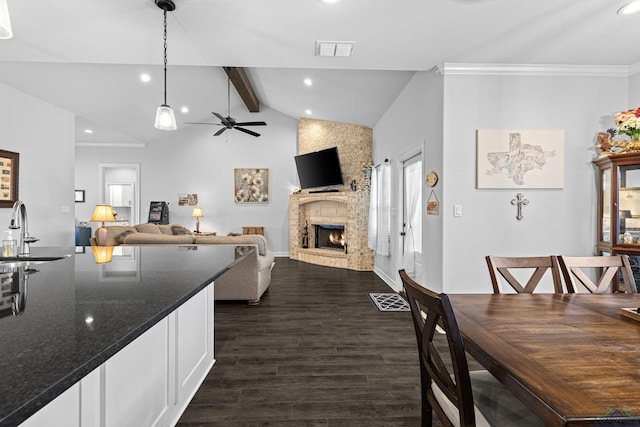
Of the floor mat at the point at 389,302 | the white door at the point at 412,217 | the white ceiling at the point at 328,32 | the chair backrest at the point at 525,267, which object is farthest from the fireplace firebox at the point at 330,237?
the chair backrest at the point at 525,267

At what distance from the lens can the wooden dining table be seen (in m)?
0.79

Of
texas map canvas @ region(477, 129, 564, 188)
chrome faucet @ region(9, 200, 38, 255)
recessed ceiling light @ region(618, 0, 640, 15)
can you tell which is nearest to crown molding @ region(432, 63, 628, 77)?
texas map canvas @ region(477, 129, 564, 188)

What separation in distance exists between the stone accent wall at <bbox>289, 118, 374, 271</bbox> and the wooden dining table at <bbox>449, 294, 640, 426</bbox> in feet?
15.4

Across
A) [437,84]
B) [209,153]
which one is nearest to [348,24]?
[437,84]

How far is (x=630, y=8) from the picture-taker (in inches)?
90.3

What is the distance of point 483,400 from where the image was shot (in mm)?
1255

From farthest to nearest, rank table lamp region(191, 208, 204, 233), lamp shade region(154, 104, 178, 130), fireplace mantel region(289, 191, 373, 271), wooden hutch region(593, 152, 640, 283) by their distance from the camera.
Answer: table lamp region(191, 208, 204, 233) → fireplace mantel region(289, 191, 373, 271) → wooden hutch region(593, 152, 640, 283) → lamp shade region(154, 104, 178, 130)

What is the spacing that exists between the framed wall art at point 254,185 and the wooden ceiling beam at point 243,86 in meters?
1.54

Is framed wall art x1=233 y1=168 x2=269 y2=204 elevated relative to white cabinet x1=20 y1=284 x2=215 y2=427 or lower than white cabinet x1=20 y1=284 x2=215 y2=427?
elevated

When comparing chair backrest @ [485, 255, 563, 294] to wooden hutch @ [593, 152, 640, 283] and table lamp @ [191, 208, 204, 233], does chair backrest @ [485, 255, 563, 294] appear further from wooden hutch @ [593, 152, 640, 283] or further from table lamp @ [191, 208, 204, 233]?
table lamp @ [191, 208, 204, 233]

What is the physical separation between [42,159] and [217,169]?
379 centimetres

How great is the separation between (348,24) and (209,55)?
4.53 ft

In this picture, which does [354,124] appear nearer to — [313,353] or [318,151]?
[318,151]

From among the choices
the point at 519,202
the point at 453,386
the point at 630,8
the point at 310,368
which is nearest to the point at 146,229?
the point at 310,368
